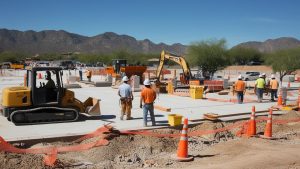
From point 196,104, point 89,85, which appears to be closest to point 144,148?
point 196,104

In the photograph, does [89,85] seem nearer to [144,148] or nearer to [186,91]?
[186,91]

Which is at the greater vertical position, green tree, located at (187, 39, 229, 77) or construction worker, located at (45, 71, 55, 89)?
green tree, located at (187, 39, 229, 77)

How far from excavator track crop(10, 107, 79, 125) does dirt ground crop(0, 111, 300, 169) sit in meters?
2.80

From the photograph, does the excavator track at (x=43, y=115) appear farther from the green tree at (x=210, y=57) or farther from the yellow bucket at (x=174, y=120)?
the green tree at (x=210, y=57)

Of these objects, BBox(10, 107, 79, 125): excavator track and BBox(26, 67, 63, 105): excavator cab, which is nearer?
BBox(10, 107, 79, 125): excavator track

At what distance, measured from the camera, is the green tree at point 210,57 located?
4134cm

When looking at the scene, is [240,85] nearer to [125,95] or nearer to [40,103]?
[125,95]

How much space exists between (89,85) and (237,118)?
19.9 m

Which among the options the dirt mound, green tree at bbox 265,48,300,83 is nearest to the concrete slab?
the dirt mound

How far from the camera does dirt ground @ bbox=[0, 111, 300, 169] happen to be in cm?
851

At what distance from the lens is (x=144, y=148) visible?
10289 mm

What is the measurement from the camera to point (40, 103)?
12859 millimetres

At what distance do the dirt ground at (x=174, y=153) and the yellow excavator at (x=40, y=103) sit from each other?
9.30ft

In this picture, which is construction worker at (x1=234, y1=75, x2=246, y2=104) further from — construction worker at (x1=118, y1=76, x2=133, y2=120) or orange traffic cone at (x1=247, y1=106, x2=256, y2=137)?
construction worker at (x1=118, y1=76, x2=133, y2=120)
